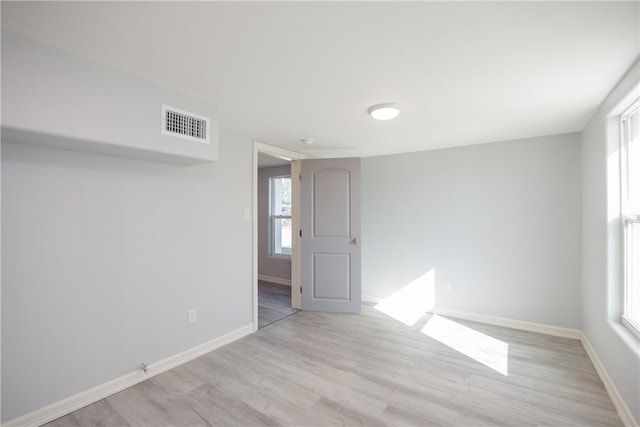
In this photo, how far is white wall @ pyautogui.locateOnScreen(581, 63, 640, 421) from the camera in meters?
1.82

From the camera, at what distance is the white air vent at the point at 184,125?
2045 mm

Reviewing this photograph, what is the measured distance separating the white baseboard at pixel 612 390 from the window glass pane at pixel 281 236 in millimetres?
4315

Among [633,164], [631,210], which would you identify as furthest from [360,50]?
[631,210]

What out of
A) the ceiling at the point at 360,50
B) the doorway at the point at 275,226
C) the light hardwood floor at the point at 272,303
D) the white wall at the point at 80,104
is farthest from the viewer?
the doorway at the point at 275,226

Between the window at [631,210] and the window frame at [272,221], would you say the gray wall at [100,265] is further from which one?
the window at [631,210]

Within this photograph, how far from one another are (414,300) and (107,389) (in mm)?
3435

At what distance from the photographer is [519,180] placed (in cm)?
338

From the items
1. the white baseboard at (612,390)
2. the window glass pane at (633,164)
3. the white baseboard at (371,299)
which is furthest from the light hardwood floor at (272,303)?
the window glass pane at (633,164)

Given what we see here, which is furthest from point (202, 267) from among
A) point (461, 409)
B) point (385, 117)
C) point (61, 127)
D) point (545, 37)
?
point (545, 37)

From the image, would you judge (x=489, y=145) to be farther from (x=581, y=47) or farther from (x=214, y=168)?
(x=214, y=168)

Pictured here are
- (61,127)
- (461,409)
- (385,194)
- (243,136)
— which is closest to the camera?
(61,127)

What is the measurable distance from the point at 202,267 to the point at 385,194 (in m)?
2.66

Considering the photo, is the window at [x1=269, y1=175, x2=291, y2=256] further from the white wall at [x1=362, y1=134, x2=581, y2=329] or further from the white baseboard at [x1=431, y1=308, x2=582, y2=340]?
the white baseboard at [x1=431, y1=308, x2=582, y2=340]

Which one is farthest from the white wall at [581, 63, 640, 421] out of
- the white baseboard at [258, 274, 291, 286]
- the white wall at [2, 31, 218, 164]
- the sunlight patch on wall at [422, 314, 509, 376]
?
the white baseboard at [258, 274, 291, 286]
